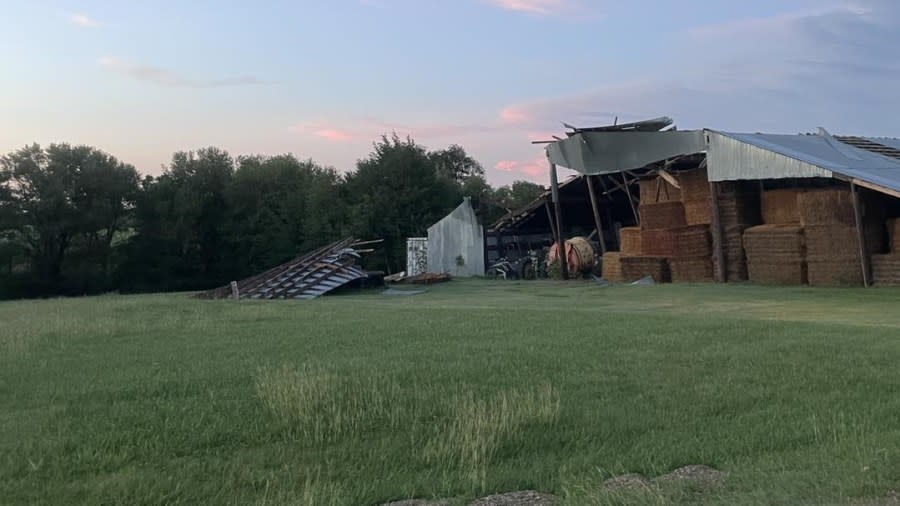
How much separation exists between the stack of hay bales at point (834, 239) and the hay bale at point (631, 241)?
734 cm

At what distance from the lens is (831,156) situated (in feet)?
89.2

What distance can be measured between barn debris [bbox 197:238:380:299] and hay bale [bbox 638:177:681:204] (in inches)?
440

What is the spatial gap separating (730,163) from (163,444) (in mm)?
23791

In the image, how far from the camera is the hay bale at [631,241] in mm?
31125

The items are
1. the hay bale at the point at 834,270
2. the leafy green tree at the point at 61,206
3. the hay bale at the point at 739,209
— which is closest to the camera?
the hay bale at the point at 834,270

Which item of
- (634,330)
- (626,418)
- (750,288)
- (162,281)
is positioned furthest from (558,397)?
(162,281)

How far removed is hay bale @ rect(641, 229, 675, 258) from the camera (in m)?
29.5

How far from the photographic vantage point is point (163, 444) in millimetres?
6352

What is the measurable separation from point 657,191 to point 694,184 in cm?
204

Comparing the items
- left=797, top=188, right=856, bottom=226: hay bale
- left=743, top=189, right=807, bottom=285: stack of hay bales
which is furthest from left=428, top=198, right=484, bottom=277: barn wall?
left=797, top=188, right=856, bottom=226: hay bale

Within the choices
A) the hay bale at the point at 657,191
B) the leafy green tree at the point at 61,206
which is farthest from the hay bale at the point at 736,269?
the leafy green tree at the point at 61,206

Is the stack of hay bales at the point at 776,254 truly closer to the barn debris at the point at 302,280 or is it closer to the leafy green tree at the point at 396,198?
the barn debris at the point at 302,280

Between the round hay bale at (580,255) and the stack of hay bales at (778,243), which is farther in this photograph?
the round hay bale at (580,255)

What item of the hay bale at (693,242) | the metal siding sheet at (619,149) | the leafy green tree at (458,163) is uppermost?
the leafy green tree at (458,163)
